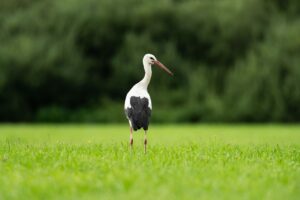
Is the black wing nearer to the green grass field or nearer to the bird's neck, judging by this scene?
the green grass field

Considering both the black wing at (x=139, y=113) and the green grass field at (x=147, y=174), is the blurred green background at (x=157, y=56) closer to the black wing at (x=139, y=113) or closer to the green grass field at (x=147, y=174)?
the black wing at (x=139, y=113)

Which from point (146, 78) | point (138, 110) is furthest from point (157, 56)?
point (138, 110)

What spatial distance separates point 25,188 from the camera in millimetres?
6672

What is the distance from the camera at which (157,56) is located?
140ft

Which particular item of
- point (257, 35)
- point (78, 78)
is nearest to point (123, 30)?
point (78, 78)

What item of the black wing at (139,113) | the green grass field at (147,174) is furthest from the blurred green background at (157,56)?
the green grass field at (147,174)

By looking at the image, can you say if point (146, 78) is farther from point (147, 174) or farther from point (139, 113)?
point (147, 174)

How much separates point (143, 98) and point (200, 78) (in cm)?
3065

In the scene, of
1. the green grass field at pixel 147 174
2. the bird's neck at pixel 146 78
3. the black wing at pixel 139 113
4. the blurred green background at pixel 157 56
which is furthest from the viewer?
the blurred green background at pixel 157 56

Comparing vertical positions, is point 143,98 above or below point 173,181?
above

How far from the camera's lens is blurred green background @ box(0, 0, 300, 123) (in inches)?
1575

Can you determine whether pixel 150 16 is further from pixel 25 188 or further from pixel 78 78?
pixel 25 188

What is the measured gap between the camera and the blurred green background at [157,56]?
131 ft

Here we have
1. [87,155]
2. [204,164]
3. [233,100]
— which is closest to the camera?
[204,164]
